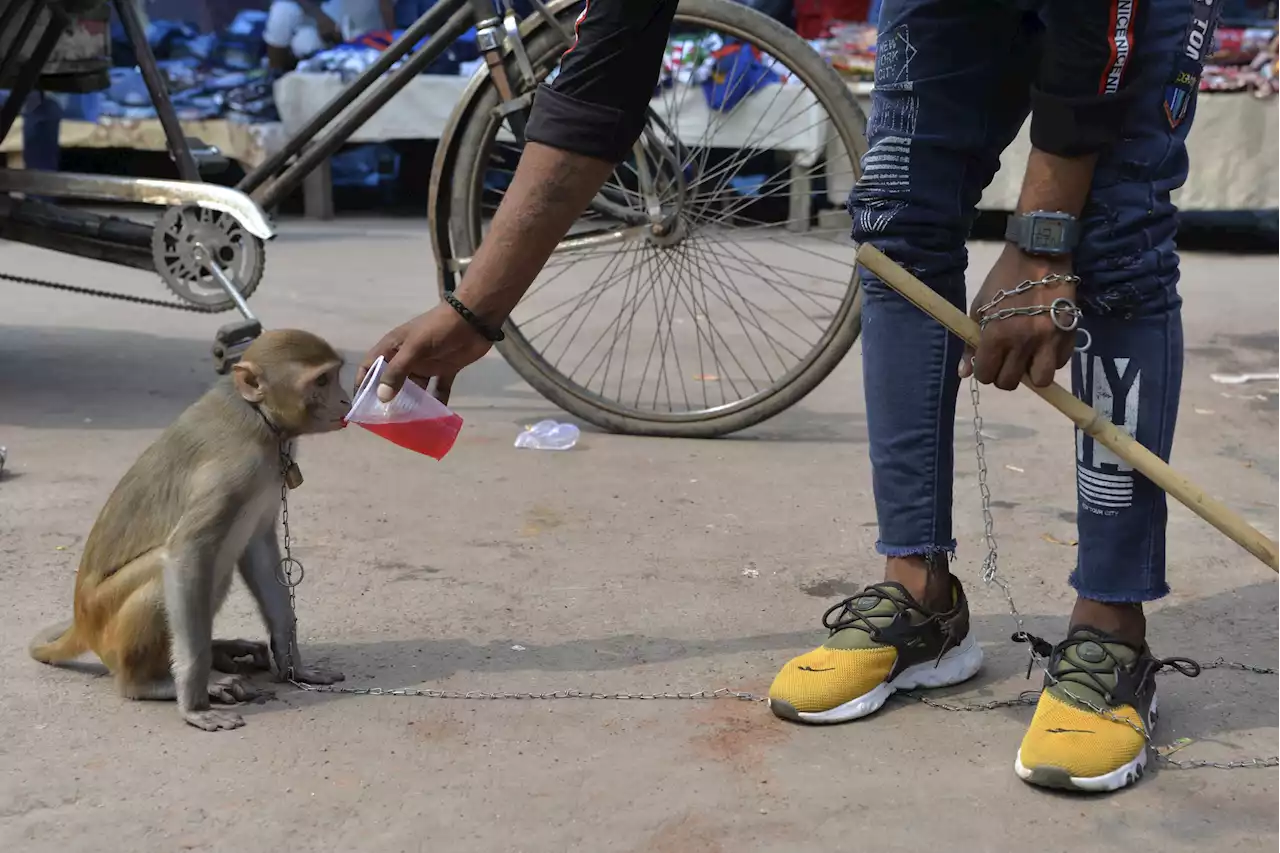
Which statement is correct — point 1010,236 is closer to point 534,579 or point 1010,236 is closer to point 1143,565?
point 1143,565

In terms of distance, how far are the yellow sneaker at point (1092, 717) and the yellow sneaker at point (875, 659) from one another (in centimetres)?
20

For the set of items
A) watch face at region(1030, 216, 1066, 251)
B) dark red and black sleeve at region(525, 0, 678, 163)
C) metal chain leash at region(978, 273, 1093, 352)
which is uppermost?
dark red and black sleeve at region(525, 0, 678, 163)

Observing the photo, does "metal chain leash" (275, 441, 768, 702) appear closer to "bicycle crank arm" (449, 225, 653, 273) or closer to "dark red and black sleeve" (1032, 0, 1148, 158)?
"dark red and black sleeve" (1032, 0, 1148, 158)

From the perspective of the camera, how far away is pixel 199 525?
6.70 feet

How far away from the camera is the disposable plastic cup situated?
198cm

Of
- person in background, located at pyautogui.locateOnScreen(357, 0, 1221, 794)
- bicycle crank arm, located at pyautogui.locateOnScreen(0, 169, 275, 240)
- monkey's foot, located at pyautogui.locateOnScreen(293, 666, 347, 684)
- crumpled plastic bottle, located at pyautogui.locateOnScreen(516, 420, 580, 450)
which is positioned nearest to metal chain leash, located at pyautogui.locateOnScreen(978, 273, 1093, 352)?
person in background, located at pyautogui.locateOnScreen(357, 0, 1221, 794)

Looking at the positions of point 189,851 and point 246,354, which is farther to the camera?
point 246,354

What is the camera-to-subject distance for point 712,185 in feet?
12.4

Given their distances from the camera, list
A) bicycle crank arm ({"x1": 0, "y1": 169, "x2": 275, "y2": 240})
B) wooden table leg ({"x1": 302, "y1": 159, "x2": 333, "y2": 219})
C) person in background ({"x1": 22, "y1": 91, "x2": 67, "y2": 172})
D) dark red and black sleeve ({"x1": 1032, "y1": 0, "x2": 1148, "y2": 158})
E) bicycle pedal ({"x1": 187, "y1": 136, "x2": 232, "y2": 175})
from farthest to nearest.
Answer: wooden table leg ({"x1": 302, "y1": 159, "x2": 333, "y2": 219}) < person in background ({"x1": 22, "y1": 91, "x2": 67, "y2": 172}) < bicycle pedal ({"x1": 187, "y1": 136, "x2": 232, "y2": 175}) < bicycle crank arm ({"x1": 0, "y1": 169, "x2": 275, "y2": 240}) < dark red and black sleeve ({"x1": 1032, "y1": 0, "x2": 1148, "y2": 158})

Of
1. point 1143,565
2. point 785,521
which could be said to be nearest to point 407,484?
Result: point 785,521

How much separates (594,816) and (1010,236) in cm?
90

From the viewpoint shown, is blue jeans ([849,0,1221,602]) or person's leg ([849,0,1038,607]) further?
person's leg ([849,0,1038,607])

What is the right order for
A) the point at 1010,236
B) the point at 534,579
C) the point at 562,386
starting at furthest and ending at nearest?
the point at 562,386, the point at 534,579, the point at 1010,236

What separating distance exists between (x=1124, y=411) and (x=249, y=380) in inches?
48.1
